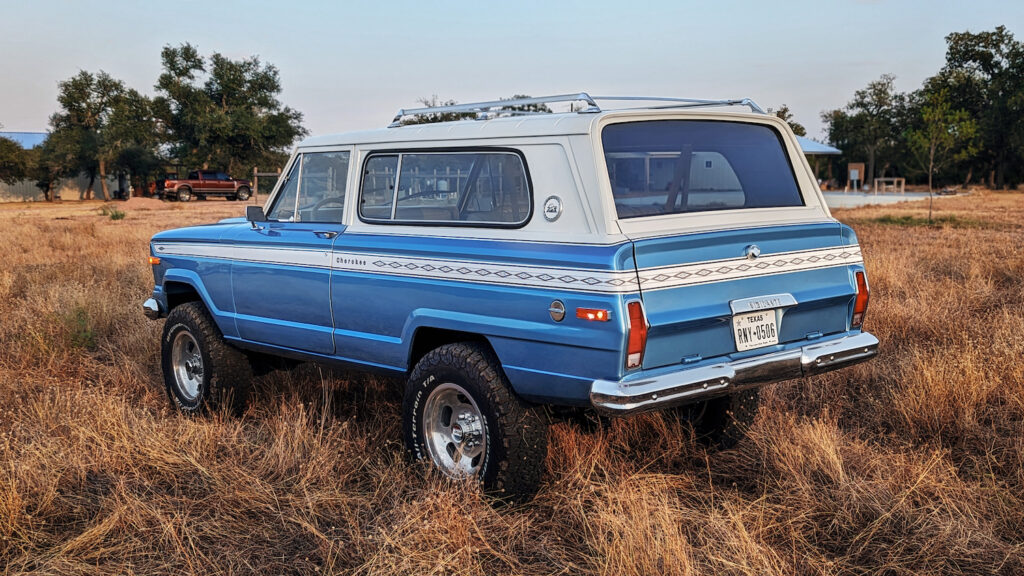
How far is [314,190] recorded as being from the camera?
5.45m

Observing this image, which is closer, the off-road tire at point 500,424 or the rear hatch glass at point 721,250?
the rear hatch glass at point 721,250

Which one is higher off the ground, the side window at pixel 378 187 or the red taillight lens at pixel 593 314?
the side window at pixel 378 187

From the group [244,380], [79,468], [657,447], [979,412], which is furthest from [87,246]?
[979,412]

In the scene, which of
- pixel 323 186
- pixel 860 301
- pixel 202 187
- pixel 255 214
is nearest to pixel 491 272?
pixel 323 186

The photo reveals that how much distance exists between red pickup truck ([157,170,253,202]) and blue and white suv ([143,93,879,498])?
39.5 m

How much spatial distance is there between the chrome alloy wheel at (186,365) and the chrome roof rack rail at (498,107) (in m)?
2.30

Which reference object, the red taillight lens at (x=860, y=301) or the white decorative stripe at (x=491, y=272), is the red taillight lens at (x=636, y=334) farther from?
the red taillight lens at (x=860, y=301)

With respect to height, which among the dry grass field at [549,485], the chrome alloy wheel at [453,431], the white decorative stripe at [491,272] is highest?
the white decorative stripe at [491,272]

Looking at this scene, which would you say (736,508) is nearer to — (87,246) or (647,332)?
(647,332)

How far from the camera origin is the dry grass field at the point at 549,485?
12.0ft

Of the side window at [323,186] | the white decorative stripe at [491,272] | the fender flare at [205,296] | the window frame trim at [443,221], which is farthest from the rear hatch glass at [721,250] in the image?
the fender flare at [205,296]

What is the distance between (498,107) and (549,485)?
2.03 metres

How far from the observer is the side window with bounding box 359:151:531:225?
4336 mm

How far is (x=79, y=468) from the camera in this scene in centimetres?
451
